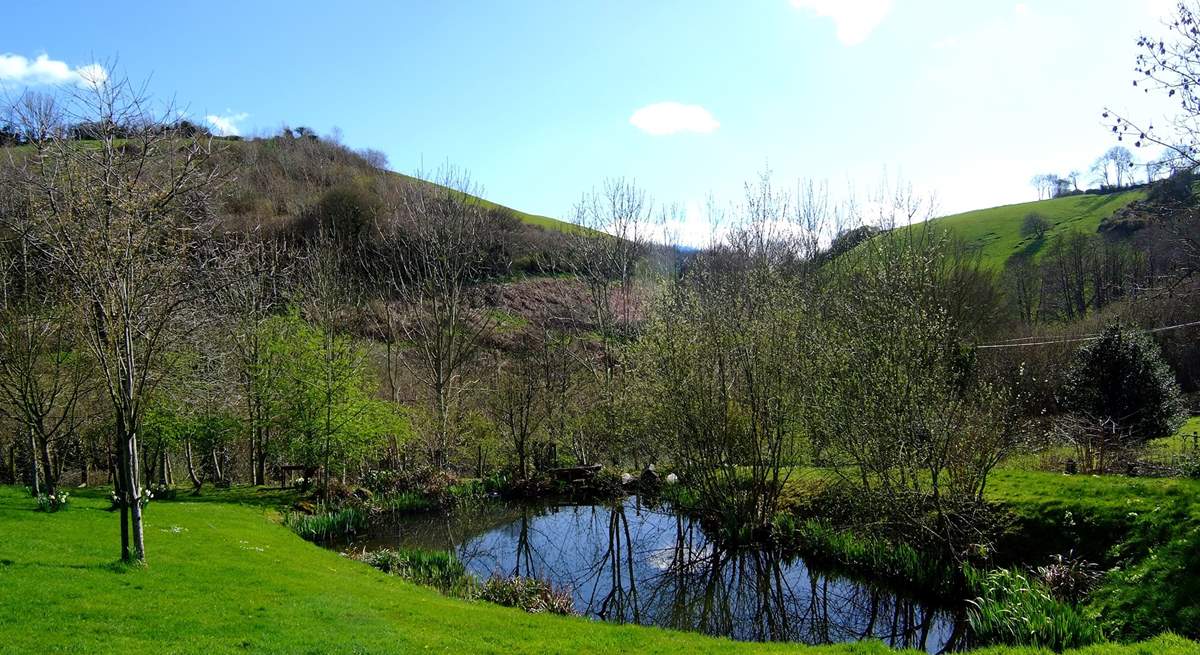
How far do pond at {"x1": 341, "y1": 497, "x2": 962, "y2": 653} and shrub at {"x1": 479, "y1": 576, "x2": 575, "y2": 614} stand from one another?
694mm

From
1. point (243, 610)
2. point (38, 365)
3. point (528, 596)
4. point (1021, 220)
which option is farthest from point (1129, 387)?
point (1021, 220)

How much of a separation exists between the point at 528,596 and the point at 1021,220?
261 feet

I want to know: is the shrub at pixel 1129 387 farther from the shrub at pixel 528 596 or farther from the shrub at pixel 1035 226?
the shrub at pixel 1035 226

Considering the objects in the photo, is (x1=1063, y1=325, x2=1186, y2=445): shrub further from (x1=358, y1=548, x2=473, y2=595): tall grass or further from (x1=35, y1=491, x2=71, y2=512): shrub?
(x1=35, y1=491, x2=71, y2=512): shrub

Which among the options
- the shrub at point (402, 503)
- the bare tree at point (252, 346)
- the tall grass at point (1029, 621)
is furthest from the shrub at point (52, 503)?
the tall grass at point (1029, 621)

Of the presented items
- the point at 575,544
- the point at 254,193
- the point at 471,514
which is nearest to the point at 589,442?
the point at 471,514

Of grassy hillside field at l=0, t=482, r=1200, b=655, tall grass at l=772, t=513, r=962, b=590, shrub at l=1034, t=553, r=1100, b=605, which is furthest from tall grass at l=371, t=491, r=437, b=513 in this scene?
shrub at l=1034, t=553, r=1100, b=605

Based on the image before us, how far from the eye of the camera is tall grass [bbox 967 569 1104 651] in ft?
27.4

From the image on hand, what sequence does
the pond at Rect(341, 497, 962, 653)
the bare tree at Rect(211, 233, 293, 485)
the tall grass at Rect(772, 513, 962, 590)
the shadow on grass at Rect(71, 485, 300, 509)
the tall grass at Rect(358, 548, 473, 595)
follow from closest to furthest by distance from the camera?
the pond at Rect(341, 497, 962, 653) < the tall grass at Rect(772, 513, 962, 590) < the tall grass at Rect(358, 548, 473, 595) < the shadow on grass at Rect(71, 485, 300, 509) < the bare tree at Rect(211, 233, 293, 485)

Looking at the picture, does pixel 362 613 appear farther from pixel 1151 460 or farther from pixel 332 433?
pixel 1151 460

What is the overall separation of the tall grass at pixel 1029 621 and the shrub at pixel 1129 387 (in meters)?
16.0

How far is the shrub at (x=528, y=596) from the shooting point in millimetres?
12242

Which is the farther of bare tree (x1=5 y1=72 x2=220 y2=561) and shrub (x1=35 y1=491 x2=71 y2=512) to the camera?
shrub (x1=35 y1=491 x2=71 y2=512)

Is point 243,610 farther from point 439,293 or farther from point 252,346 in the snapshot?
point 439,293
